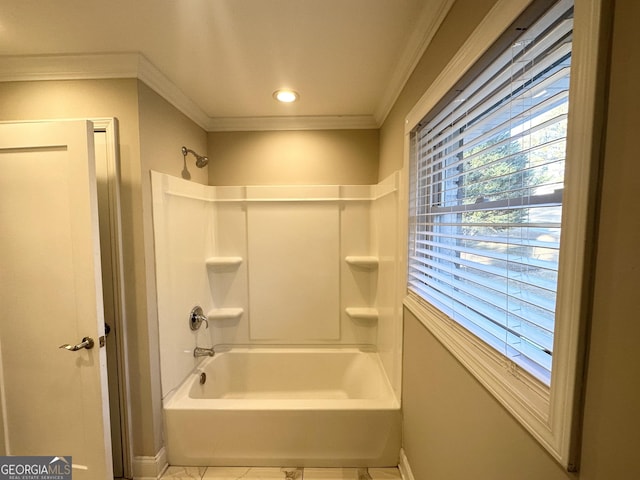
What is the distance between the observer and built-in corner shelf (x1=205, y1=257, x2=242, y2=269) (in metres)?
2.36

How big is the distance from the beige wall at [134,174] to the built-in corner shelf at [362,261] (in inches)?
58.0

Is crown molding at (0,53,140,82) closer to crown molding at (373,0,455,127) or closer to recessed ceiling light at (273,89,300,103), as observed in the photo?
recessed ceiling light at (273,89,300,103)

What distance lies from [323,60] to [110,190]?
4.42ft

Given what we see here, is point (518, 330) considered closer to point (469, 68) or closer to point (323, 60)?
point (469, 68)

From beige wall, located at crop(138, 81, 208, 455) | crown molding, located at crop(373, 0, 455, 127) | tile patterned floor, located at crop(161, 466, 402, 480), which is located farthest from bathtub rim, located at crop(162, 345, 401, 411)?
crown molding, located at crop(373, 0, 455, 127)

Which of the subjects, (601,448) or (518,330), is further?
(518,330)

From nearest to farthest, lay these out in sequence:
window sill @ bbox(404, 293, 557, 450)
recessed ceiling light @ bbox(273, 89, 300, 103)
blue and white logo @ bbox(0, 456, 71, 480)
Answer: window sill @ bbox(404, 293, 557, 450) → blue and white logo @ bbox(0, 456, 71, 480) → recessed ceiling light @ bbox(273, 89, 300, 103)

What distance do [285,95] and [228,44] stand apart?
586 millimetres

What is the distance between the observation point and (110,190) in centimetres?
150

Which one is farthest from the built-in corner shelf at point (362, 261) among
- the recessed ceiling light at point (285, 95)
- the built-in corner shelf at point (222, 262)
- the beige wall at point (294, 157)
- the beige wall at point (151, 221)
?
the beige wall at point (151, 221)

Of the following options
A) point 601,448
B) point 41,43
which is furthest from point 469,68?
point 41,43

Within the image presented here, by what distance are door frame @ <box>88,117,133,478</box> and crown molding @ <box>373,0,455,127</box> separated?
1573 mm

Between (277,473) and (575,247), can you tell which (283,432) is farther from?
(575,247)

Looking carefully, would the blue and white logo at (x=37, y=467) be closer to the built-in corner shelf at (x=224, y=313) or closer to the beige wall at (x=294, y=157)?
the built-in corner shelf at (x=224, y=313)
